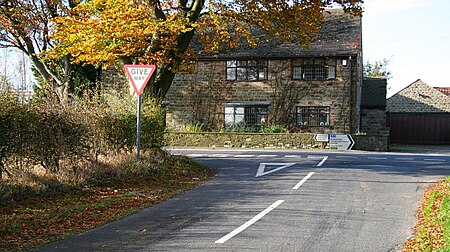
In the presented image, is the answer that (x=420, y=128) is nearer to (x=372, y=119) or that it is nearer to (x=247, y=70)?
(x=372, y=119)

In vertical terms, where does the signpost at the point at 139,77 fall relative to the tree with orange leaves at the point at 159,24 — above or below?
below

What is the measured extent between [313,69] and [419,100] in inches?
759

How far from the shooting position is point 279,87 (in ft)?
116

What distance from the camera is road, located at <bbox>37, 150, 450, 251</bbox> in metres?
7.72

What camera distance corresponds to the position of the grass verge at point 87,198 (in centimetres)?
846

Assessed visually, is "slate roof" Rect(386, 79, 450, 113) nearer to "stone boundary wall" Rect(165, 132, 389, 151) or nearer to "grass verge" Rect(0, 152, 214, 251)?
"stone boundary wall" Rect(165, 132, 389, 151)

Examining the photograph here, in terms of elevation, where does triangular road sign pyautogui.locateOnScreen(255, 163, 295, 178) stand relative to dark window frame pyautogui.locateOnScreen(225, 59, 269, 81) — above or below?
below

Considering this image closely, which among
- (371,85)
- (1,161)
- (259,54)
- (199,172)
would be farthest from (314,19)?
(371,85)

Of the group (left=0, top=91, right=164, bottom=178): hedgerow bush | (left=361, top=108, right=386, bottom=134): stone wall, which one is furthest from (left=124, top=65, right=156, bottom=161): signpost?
(left=361, top=108, right=386, bottom=134): stone wall

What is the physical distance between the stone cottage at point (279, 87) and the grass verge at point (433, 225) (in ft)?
71.8

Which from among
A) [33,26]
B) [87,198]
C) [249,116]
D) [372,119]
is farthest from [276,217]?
Result: [372,119]

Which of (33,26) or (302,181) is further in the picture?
(33,26)

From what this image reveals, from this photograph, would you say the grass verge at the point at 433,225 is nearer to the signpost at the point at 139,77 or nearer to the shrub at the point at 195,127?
the signpost at the point at 139,77

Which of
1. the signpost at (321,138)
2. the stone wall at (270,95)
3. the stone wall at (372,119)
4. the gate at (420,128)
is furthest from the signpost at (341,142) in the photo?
the gate at (420,128)
